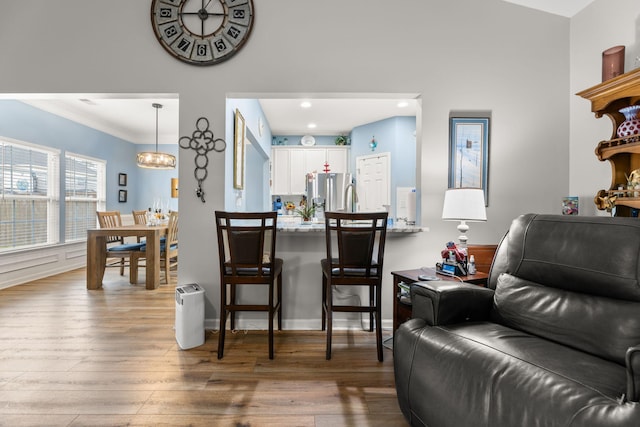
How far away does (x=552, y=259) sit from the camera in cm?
155

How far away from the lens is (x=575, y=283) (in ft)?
4.74

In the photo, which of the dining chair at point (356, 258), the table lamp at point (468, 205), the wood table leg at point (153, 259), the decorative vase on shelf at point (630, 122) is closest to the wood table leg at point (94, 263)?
the wood table leg at point (153, 259)

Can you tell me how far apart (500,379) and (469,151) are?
2034 mm

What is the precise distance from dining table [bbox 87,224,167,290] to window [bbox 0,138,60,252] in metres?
1.18

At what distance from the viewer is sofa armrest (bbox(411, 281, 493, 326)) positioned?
1568 millimetres

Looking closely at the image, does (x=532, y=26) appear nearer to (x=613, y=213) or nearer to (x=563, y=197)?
(x=563, y=197)

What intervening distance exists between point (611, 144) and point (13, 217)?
6.62 m

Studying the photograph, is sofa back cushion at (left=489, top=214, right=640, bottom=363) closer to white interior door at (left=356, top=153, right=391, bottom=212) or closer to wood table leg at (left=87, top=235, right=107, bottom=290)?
white interior door at (left=356, top=153, right=391, bottom=212)

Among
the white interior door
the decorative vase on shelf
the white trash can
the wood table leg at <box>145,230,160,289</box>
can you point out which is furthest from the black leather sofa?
the white interior door

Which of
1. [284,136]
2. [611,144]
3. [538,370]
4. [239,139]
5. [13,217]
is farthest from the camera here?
[284,136]

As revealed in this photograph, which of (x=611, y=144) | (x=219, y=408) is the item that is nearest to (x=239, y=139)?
(x=219, y=408)

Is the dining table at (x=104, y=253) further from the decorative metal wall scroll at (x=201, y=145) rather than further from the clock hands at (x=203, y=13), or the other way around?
the clock hands at (x=203, y=13)

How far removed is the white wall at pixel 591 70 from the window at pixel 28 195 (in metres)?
6.56

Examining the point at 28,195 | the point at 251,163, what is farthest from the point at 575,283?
the point at 28,195
